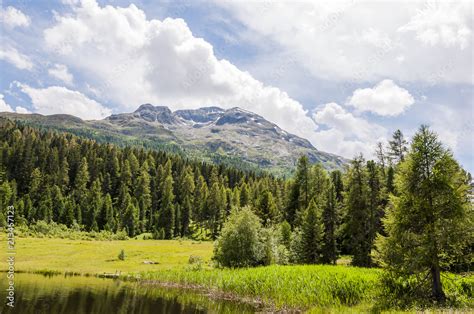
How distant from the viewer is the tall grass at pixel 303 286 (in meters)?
25.5

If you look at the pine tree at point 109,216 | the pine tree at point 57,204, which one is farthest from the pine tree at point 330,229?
the pine tree at point 57,204

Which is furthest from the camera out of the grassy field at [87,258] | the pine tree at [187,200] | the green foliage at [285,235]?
the pine tree at [187,200]

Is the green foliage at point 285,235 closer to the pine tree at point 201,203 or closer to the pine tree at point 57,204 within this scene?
the pine tree at point 201,203

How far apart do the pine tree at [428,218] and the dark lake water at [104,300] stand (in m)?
11.6

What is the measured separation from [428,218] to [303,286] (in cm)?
1048

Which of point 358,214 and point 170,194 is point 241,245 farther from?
point 170,194

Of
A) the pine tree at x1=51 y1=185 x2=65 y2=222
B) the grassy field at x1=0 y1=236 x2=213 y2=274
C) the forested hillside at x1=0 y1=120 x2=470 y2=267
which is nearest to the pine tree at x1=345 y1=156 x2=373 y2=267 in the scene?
the forested hillside at x1=0 y1=120 x2=470 y2=267

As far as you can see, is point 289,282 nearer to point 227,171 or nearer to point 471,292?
point 471,292

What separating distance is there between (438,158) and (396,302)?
10.6 m

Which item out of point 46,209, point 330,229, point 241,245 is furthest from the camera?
point 46,209

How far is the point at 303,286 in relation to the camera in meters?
27.2

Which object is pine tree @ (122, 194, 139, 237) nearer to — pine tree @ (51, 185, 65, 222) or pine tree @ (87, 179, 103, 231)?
pine tree @ (87, 179, 103, 231)

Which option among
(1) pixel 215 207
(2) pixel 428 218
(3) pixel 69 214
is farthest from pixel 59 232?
(2) pixel 428 218

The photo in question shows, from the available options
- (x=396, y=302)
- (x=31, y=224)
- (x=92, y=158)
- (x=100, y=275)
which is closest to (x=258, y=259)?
(x=100, y=275)
